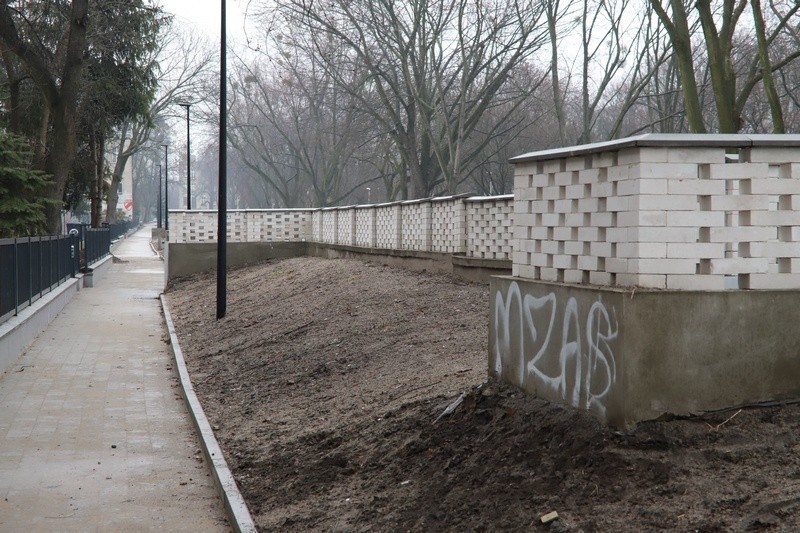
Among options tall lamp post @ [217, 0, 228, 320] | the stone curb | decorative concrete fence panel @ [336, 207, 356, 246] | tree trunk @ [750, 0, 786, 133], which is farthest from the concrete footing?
decorative concrete fence panel @ [336, 207, 356, 246]

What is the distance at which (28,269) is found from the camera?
1867 centimetres

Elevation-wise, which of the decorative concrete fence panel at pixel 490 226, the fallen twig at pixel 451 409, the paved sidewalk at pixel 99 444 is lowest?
the paved sidewalk at pixel 99 444

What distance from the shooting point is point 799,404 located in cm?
572

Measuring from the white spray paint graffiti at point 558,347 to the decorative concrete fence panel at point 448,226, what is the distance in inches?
369

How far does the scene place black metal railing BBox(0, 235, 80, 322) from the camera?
1569cm

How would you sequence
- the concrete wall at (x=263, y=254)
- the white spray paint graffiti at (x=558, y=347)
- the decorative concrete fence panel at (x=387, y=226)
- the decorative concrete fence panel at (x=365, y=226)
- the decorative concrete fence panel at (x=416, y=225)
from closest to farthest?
the white spray paint graffiti at (x=558, y=347) → the decorative concrete fence panel at (x=416, y=225) → the concrete wall at (x=263, y=254) → the decorative concrete fence panel at (x=387, y=226) → the decorative concrete fence panel at (x=365, y=226)

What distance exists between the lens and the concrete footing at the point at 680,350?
5.54m

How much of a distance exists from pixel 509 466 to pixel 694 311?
1388 millimetres

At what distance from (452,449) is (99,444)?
15.7 feet

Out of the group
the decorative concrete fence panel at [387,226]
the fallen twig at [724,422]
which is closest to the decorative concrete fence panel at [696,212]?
the fallen twig at [724,422]

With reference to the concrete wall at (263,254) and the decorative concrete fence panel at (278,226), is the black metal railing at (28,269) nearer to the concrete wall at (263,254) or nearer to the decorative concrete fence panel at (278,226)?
the concrete wall at (263,254)

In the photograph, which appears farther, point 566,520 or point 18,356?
point 18,356

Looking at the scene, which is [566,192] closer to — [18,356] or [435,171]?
[18,356]

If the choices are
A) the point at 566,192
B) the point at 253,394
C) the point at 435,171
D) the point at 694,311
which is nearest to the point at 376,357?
the point at 253,394
